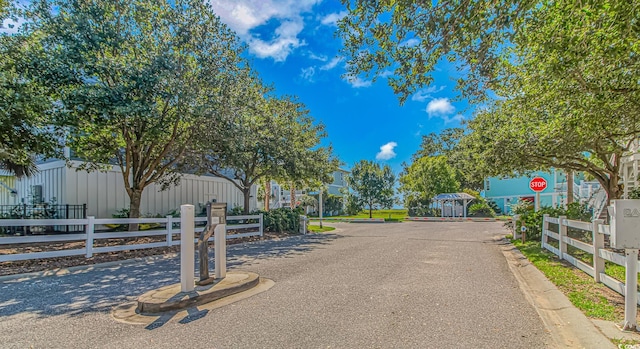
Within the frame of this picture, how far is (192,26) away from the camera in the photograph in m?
11.0

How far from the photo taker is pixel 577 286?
6.05 m

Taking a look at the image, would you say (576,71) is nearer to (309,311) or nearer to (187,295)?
(309,311)

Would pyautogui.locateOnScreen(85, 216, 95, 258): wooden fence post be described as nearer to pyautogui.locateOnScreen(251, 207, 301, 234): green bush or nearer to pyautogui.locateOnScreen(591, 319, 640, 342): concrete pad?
pyautogui.locateOnScreen(251, 207, 301, 234): green bush

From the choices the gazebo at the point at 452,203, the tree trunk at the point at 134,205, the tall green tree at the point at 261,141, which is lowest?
the gazebo at the point at 452,203

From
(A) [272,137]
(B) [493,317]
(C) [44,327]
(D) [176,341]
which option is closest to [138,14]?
(A) [272,137]

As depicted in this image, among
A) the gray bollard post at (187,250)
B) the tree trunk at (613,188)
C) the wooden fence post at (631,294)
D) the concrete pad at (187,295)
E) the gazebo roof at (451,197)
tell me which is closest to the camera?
the wooden fence post at (631,294)


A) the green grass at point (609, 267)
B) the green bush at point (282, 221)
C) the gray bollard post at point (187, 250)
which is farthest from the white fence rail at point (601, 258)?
the green bush at point (282, 221)

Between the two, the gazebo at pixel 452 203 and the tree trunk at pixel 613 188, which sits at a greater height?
the tree trunk at pixel 613 188

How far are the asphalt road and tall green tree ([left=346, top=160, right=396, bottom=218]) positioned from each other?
28.3 metres

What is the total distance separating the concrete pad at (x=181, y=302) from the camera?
15.4 feet

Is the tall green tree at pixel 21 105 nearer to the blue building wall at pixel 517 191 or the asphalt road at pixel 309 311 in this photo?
the asphalt road at pixel 309 311

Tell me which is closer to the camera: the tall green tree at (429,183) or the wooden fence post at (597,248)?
the wooden fence post at (597,248)

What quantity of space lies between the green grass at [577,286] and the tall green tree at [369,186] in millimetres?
27042

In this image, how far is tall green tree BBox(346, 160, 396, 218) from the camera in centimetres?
3672
